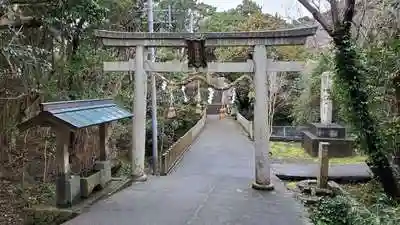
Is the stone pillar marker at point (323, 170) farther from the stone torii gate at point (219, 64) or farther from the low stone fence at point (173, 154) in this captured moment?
the low stone fence at point (173, 154)

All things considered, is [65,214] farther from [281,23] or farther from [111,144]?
[281,23]

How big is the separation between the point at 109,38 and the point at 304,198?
6.03 meters

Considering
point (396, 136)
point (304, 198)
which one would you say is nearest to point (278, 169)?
point (304, 198)

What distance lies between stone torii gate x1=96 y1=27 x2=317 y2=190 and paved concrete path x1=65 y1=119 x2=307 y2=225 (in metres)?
0.80

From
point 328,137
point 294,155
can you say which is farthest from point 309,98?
point 294,155

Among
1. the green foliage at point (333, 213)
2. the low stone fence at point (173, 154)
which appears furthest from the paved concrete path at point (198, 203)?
the low stone fence at point (173, 154)

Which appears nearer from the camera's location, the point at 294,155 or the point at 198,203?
the point at 198,203

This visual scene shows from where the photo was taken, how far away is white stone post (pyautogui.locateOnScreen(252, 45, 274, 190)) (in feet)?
30.8

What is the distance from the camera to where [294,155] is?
17.7 metres

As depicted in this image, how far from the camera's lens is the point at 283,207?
25.6 feet

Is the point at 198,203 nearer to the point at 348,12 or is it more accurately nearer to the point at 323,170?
the point at 323,170

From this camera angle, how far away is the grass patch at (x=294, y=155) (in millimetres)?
15288

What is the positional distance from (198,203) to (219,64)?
3421 millimetres

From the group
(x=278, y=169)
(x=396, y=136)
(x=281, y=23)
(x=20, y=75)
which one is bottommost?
(x=278, y=169)
